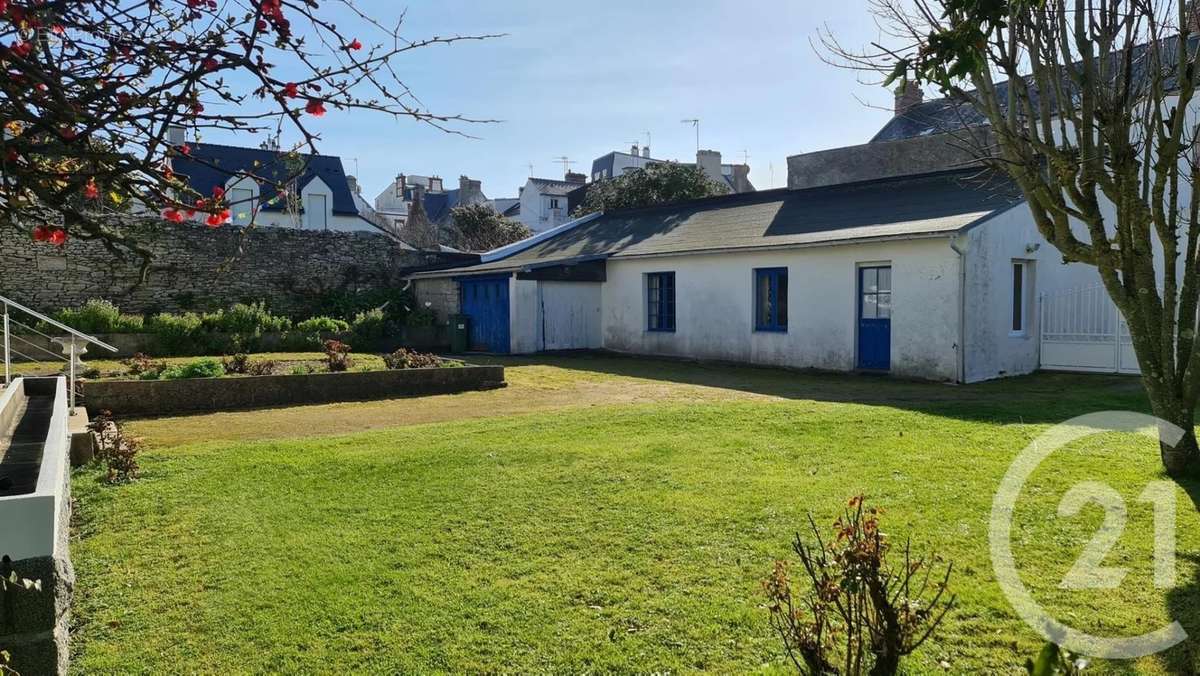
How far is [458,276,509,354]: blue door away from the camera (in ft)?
73.5

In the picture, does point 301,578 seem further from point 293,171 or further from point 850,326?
point 850,326

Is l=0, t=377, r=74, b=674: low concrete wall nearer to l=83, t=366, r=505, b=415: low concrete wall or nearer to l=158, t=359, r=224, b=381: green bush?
l=83, t=366, r=505, b=415: low concrete wall

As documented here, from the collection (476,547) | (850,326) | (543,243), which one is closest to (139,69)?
(476,547)

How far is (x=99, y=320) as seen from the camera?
62.5 feet

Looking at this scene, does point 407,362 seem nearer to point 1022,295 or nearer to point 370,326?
point 370,326

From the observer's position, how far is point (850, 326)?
54.9ft

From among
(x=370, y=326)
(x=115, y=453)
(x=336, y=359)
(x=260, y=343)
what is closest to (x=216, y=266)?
(x=260, y=343)

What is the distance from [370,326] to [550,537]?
18608 millimetres

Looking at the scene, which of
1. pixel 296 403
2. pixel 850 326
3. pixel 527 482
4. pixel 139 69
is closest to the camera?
pixel 139 69

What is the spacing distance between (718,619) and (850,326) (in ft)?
44.8

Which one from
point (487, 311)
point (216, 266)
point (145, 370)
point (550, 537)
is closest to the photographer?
point (550, 537)

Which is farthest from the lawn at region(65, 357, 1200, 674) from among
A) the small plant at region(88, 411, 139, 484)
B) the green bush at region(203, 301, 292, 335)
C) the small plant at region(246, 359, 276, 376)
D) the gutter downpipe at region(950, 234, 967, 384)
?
the green bush at region(203, 301, 292, 335)

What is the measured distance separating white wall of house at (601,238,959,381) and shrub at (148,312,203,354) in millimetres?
11101

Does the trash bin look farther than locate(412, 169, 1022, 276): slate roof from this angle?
Yes
